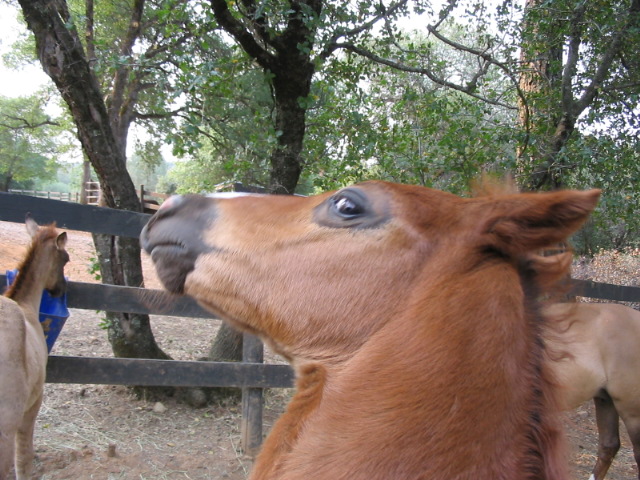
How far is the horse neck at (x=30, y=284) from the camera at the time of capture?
370 centimetres

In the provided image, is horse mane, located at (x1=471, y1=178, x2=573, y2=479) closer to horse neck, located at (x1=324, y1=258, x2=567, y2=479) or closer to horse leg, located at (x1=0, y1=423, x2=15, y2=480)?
horse neck, located at (x1=324, y1=258, x2=567, y2=479)

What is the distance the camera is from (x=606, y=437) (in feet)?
16.3

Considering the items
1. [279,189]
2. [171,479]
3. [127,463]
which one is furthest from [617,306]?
[127,463]

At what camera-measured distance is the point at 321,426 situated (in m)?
1.39

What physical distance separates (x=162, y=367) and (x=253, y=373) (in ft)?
2.58

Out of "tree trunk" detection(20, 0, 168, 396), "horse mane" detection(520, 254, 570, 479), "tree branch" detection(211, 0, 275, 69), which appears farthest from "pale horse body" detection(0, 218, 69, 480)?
"horse mane" detection(520, 254, 570, 479)

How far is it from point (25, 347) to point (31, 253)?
40.5 inches

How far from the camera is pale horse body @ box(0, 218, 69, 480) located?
9.73 ft

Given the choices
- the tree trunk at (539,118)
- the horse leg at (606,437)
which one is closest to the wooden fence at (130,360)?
the horse leg at (606,437)

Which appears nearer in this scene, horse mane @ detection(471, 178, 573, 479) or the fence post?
horse mane @ detection(471, 178, 573, 479)

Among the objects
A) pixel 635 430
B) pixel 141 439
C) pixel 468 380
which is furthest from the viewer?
pixel 635 430

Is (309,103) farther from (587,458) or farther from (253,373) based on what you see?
(587,458)

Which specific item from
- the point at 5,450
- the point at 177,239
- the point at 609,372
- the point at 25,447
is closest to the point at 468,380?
the point at 177,239

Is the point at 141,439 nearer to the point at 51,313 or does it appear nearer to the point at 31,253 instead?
the point at 51,313
